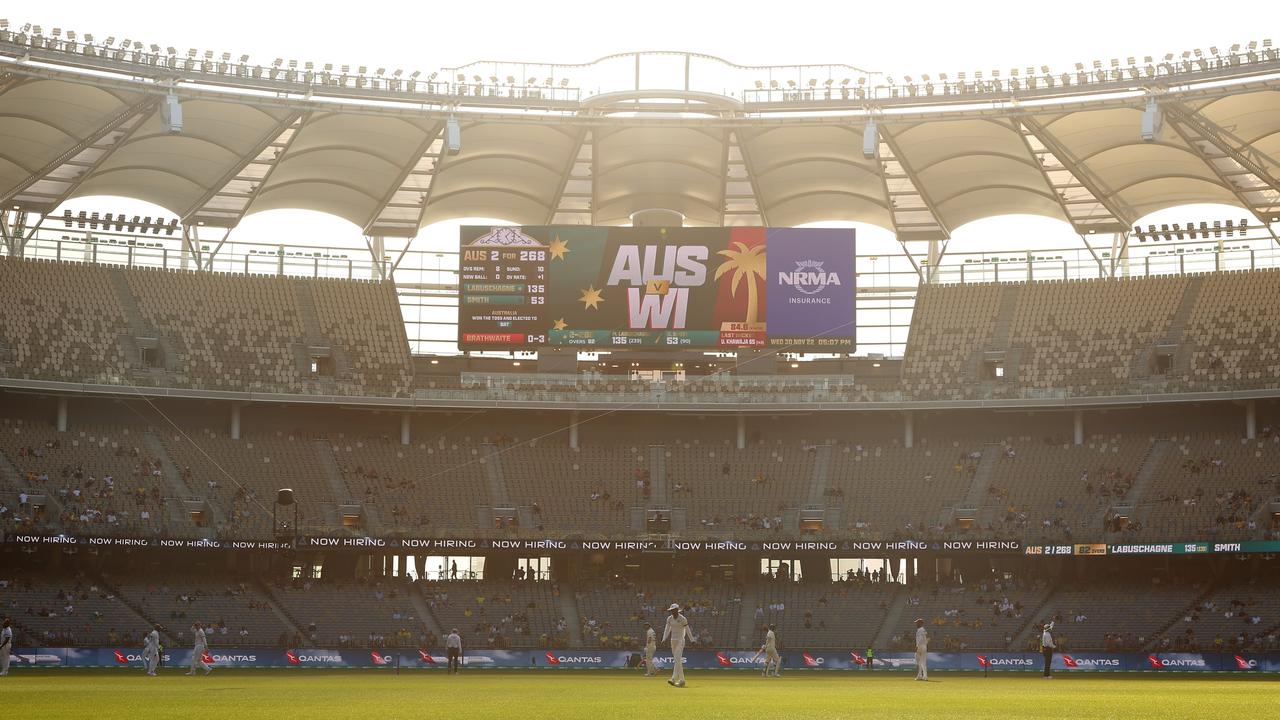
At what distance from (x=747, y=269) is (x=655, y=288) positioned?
441 centimetres

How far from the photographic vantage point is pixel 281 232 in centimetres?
7269

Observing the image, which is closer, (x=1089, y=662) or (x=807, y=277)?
(x=1089, y=662)

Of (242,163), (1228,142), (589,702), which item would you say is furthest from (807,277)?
(589,702)

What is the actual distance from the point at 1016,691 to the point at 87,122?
1702 inches

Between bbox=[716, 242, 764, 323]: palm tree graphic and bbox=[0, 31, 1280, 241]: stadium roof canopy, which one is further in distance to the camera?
bbox=[716, 242, 764, 323]: palm tree graphic

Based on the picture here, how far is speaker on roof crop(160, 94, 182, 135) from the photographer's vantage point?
2073 inches

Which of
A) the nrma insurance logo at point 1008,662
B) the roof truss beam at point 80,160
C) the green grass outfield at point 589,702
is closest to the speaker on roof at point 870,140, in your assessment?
the nrma insurance logo at point 1008,662

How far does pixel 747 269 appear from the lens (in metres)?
67.0

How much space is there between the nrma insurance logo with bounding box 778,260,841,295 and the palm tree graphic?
1.21 metres

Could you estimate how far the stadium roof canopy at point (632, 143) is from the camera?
55031mm

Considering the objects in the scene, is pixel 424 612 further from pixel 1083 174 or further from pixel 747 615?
pixel 1083 174

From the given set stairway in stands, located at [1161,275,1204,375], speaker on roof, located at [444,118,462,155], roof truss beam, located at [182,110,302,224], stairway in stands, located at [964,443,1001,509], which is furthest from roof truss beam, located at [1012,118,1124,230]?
roof truss beam, located at [182,110,302,224]

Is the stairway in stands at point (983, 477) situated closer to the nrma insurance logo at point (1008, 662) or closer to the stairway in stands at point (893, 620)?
the stairway in stands at point (893, 620)

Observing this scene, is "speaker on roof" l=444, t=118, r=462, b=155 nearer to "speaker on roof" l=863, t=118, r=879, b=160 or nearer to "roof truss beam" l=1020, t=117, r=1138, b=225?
"speaker on roof" l=863, t=118, r=879, b=160
